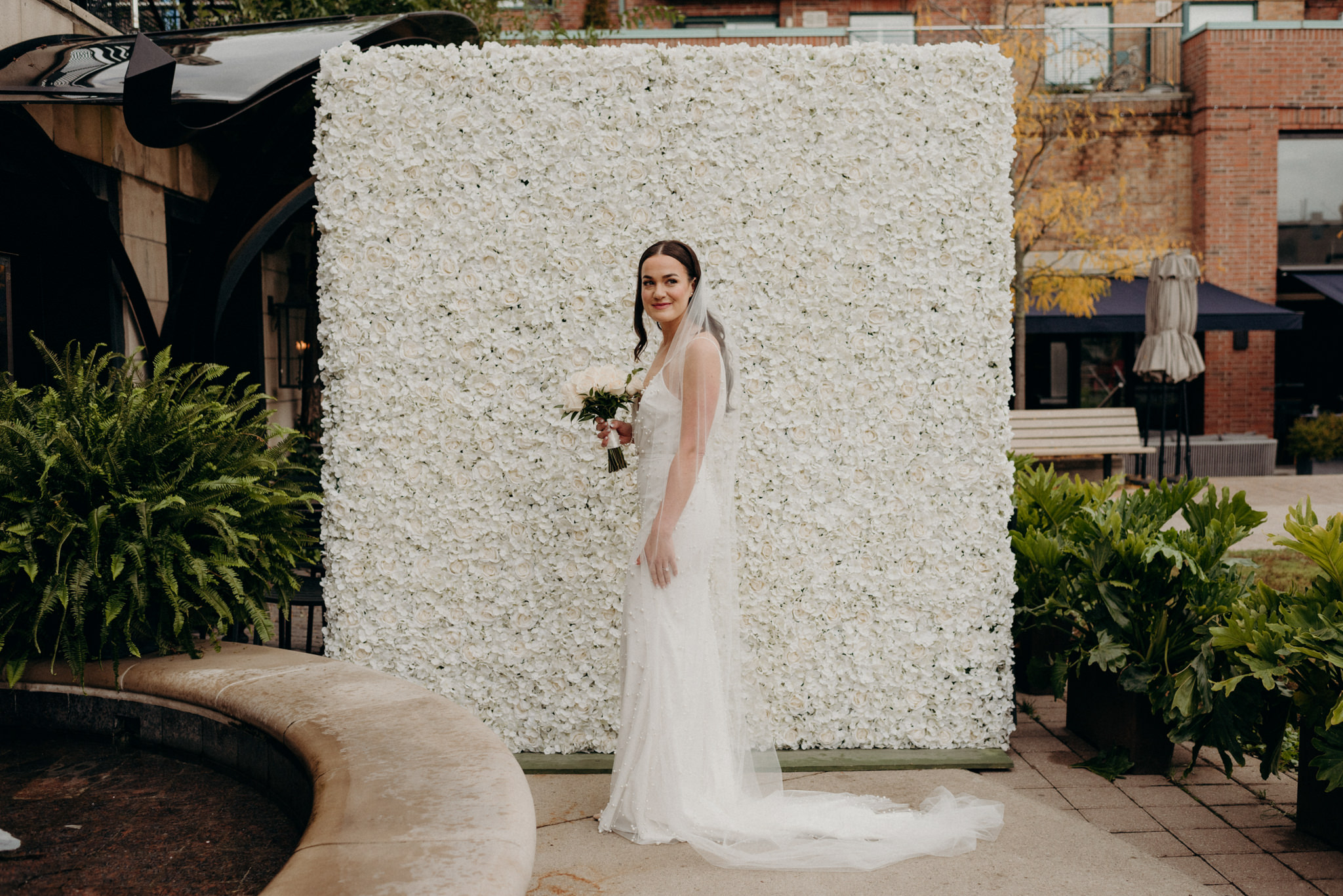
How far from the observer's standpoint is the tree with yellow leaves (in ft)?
46.6

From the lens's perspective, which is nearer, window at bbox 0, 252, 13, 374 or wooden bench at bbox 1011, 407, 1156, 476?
window at bbox 0, 252, 13, 374

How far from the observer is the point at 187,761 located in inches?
137

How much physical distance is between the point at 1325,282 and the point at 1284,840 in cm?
1626

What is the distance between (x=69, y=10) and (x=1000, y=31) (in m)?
12.7

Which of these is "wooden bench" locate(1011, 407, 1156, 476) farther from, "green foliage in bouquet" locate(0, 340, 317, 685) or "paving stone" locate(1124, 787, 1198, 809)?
"green foliage in bouquet" locate(0, 340, 317, 685)

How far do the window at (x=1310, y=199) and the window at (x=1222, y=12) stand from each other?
→ 3257mm

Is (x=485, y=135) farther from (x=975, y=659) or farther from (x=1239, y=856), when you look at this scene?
(x=1239, y=856)

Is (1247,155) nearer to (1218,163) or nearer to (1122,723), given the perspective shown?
(1218,163)

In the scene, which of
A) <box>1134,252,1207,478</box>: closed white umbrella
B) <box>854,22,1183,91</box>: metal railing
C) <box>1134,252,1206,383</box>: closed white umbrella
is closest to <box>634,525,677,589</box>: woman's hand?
<box>1134,252,1207,478</box>: closed white umbrella

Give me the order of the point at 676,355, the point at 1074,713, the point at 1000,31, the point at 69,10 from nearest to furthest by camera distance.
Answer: the point at 676,355 < the point at 1074,713 < the point at 69,10 < the point at 1000,31

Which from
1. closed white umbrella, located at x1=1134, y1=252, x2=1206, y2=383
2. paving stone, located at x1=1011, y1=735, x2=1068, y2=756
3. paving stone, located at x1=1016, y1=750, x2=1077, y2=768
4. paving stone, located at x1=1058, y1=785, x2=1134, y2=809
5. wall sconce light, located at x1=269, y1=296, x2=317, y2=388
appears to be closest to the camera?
paving stone, located at x1=1058, y1=785, x2=1134, y2=809

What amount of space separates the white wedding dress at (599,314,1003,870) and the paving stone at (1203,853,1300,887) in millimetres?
766

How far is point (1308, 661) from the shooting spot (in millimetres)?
3400

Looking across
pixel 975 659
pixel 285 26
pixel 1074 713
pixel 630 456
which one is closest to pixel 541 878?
pixel 630 456
